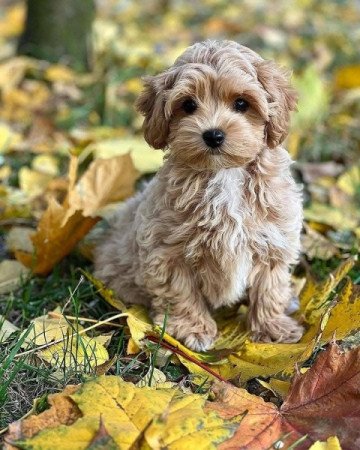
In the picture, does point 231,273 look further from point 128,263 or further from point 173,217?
point 128,263

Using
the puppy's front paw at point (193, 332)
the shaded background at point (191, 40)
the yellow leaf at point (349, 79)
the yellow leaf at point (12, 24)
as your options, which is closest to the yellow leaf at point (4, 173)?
the shaded background at point (191, 40)

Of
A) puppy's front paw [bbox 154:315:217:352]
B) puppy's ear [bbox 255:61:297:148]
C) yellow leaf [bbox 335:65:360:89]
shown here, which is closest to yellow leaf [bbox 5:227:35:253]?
puppy's front paw [bbox 154:315:217:352]

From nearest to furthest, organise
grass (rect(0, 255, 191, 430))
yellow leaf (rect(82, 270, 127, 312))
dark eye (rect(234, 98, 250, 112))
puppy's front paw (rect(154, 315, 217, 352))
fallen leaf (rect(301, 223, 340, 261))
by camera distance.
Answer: grass (rect(0, 255, 191, 430)) < dark eye (rect(234, 98, 250, 112)) < puppy's front paw (rect(154, 315, 217, 352)) < yellow leaf (rect(82, 270, 127, 312)) < fallen leaf (rect(301, 223, 340, 261))

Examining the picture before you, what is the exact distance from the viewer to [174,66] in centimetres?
331

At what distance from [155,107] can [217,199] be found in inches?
20.6

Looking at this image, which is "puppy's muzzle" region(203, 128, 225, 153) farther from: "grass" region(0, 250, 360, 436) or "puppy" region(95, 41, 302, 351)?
"grass" region(0, 250, 360, 436)

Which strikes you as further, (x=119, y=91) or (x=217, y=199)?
(x=119, y=91)

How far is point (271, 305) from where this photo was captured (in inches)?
141

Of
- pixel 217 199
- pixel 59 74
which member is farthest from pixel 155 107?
pixel 59 74

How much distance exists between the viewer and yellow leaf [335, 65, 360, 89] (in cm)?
668

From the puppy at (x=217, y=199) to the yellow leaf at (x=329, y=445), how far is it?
1016mm

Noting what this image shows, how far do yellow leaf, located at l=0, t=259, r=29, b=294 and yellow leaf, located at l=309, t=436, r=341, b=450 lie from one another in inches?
78.7

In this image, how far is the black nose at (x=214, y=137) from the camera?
10.2 ft

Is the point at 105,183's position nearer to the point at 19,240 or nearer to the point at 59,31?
the point at 19,240
